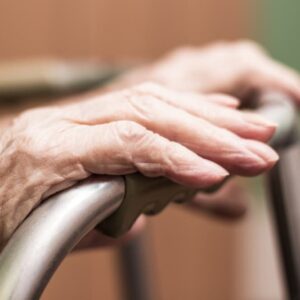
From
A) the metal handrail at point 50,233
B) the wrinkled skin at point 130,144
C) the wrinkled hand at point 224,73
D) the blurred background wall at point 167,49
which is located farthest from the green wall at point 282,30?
the metal handrail at point 50,233

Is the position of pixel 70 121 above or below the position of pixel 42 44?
above

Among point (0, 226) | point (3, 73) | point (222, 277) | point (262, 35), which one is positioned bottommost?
point (222, 277)

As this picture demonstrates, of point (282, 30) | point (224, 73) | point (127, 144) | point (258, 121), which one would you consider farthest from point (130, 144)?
point (282, 30)

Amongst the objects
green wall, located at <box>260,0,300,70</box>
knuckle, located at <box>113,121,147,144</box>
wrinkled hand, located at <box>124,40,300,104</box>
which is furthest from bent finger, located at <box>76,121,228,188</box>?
green wall, located at <box>260,0,300,70</box>

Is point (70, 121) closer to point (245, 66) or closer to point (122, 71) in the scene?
point (245, 66)

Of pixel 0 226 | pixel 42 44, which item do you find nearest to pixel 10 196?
pixel 0 226

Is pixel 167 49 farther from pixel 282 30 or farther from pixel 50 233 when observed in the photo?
pixel 50 233

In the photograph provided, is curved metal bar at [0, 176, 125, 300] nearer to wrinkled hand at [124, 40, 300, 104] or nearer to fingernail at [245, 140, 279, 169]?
fingernail at [245, 140, 279, 169]

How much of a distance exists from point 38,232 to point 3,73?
1.95 ft

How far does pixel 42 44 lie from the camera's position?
1.66m

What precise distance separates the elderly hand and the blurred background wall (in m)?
1.16

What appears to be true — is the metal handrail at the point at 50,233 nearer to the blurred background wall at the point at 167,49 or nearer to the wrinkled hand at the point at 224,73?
the wrinkled hand at the point at 224,73

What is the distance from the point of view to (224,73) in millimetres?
771

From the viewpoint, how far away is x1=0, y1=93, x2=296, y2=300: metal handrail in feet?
1.15
